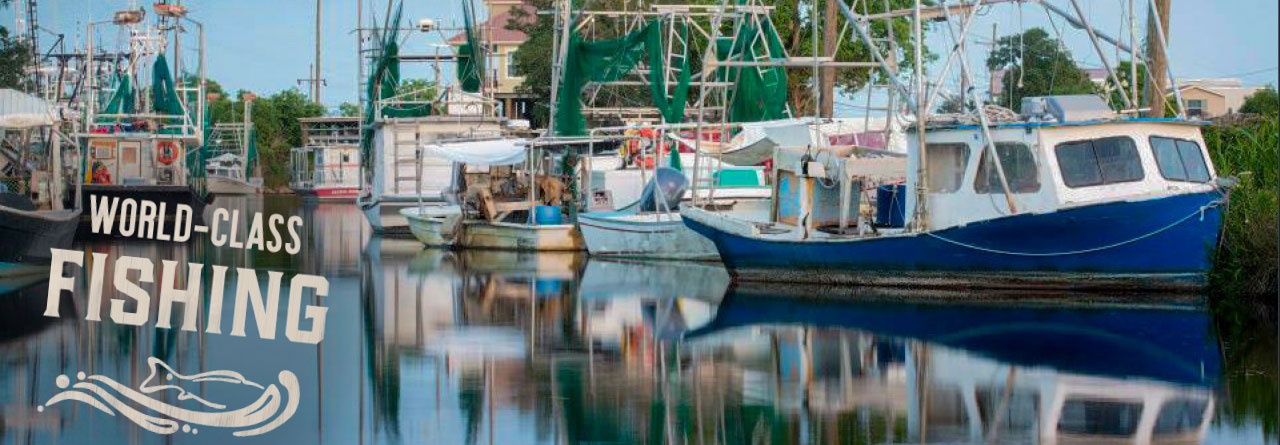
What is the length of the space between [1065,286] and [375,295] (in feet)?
32.5

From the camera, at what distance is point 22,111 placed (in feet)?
98.8

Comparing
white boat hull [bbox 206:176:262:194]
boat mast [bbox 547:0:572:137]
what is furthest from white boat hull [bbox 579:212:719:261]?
white boat hull [bbox 206:176:262:194]

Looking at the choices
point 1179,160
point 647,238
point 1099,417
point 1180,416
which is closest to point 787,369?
point 1099,417

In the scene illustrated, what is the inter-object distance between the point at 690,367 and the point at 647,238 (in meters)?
15.3

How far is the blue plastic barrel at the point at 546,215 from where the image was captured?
3638 cm

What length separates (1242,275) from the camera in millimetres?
23281

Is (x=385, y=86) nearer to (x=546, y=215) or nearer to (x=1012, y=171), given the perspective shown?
(x=546, y=215)

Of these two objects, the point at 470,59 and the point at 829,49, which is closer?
the point at 829,49

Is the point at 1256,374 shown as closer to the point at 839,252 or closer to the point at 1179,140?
the point at 1179,140

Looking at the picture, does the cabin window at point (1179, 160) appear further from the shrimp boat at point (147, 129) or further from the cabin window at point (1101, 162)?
the shrimp boat at point (147, 129)

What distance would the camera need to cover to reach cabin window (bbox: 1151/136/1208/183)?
76.0 ft

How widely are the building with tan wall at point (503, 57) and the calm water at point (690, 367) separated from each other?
906 inches

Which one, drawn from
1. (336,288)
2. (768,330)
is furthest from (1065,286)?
(336,288)

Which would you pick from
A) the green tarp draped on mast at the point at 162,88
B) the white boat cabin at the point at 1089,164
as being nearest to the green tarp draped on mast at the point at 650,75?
the white boat cabin at the point at 1089,164
